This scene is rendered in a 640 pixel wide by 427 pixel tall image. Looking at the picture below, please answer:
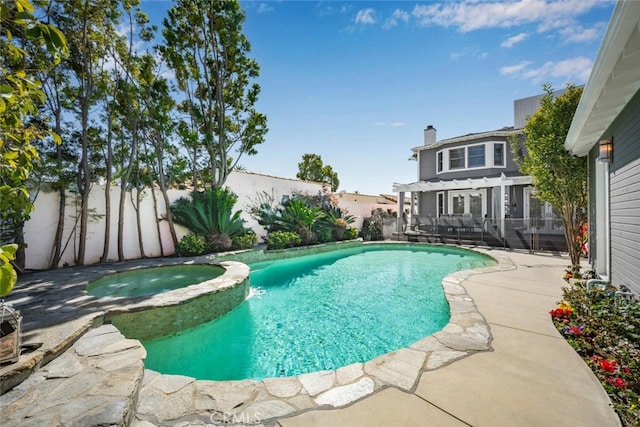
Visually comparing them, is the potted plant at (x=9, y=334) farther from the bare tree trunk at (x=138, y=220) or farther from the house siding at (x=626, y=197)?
the bare tree trunk at (x=138, y=220)

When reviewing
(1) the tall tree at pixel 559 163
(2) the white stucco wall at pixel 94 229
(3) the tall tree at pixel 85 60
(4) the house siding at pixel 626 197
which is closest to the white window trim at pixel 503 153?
(1) the tall tree at pixel 559 163

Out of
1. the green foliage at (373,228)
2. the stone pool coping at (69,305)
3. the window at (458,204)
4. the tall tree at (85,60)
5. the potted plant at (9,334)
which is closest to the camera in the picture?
the potted plant at (9,334)

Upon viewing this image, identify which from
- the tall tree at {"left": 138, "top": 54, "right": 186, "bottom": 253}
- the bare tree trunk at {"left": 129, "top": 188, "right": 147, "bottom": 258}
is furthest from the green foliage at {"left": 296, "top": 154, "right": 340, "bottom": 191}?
the bare tree trunk at {"left": 129, "top": 188, "right": 147, "bottom": 258}

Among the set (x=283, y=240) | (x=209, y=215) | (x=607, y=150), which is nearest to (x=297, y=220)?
(x=283, y=240)

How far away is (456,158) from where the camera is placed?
52.7ft

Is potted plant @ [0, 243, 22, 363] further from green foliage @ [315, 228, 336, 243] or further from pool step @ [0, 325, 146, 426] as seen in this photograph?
green foliage @ [315, 228, 336, 243]

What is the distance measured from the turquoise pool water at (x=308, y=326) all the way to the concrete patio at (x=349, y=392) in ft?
3.25

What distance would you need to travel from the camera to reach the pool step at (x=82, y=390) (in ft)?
6.38

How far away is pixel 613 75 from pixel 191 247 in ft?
34.3

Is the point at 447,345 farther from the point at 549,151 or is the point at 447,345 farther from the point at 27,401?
the point at 549,151

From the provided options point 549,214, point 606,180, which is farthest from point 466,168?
point 606,180

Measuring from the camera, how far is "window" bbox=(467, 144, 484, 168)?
15.2 metres

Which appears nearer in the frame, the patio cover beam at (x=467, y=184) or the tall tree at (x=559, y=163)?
the tall tree at (x=559, y=163)

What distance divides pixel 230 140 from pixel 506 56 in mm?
10000
